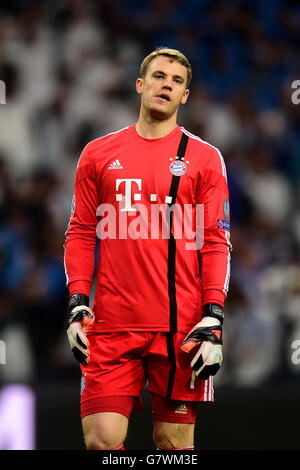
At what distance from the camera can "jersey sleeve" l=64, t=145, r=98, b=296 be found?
10.9 feet

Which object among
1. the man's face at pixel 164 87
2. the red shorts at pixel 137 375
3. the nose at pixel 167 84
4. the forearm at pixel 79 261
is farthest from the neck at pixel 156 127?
the red shorts at pixel 137 375

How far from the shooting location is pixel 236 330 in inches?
207

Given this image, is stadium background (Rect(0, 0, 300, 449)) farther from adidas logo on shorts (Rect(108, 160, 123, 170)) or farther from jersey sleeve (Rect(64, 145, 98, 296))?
adidas logo on shorts (Rect(108, 160, 123, 170))

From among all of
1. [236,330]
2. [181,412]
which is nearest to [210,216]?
[181,412]

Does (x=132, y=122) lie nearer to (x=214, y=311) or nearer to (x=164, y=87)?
(x=164, y=87)

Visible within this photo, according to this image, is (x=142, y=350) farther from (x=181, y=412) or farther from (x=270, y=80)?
(x=270, y=80)

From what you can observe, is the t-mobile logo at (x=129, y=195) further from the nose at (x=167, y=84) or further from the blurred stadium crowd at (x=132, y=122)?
the blurred stadium crowd at (x=132, y=122)

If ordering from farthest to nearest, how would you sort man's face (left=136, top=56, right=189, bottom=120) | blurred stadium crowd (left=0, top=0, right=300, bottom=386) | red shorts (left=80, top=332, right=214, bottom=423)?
1. blurred stadium crowd (left=0, top=0, right=300, bottom=386)
2. man's face (left=136, top=56, right=189, bottom=120)
3. red shorts (left=80, top=332, right=214, bottom=423)

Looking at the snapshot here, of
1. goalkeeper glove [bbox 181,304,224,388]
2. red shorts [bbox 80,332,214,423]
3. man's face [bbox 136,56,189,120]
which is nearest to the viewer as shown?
goalkeeper glove [bbox 181,304,224,388]

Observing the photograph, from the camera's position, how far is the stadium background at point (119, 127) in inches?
195

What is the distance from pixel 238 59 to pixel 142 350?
4125 mm

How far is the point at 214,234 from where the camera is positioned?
3.26 metres

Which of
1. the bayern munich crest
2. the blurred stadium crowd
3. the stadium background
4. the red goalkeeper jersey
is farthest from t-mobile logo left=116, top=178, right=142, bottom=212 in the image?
the blurred stadium crowd

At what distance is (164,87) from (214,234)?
61cm
